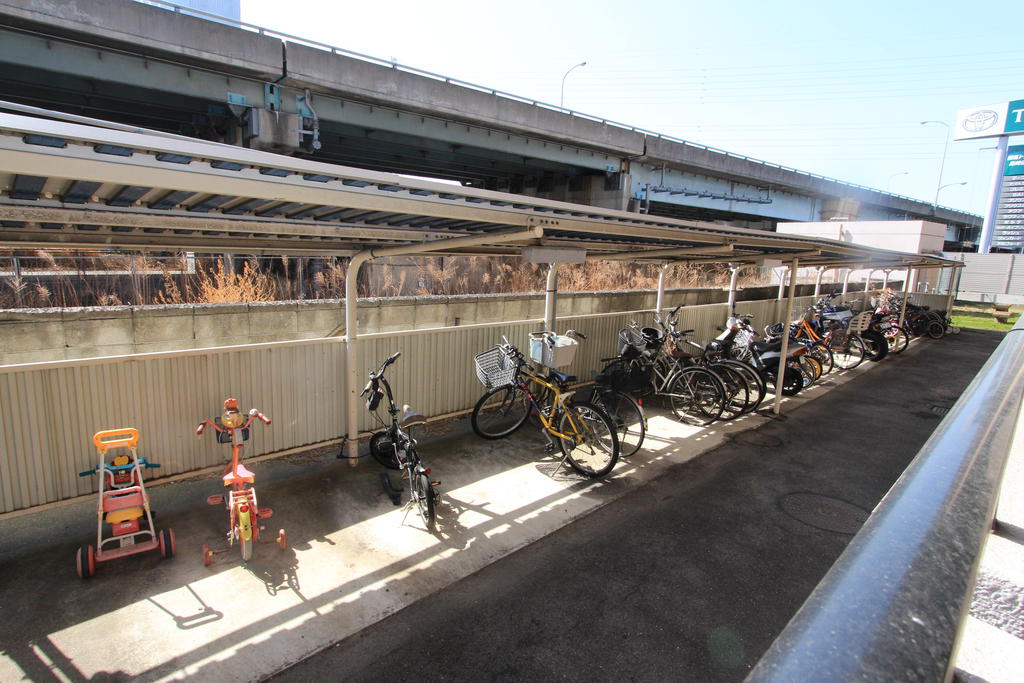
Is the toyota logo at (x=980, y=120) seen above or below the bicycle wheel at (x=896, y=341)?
above

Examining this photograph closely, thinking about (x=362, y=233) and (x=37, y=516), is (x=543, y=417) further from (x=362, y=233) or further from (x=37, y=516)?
(x=37, y=516)

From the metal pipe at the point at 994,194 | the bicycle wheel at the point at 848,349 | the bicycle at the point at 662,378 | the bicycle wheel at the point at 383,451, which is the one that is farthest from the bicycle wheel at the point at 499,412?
the metal pipe at the point at 994,194

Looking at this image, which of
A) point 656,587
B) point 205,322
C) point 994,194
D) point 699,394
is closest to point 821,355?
point 699,394

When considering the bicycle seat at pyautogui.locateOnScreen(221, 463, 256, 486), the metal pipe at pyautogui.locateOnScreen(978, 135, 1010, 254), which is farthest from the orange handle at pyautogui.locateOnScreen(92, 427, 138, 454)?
the metal pipe at pyautogui.locateOnScreen(978, 135, 1010, 254)

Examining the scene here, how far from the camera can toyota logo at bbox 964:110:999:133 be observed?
28.1 metres

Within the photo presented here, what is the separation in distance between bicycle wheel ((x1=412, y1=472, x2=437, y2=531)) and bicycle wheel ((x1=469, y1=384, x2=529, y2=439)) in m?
1.75

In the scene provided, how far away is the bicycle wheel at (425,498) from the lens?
4012mm

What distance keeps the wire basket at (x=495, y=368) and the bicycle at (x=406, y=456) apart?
124 centimetres

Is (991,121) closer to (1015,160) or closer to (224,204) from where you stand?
(1015,160)

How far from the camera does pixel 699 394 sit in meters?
6.68

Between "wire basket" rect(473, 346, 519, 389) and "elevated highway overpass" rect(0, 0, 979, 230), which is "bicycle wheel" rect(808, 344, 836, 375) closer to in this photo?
"wire basket" rect(473, 346, 519, 389)

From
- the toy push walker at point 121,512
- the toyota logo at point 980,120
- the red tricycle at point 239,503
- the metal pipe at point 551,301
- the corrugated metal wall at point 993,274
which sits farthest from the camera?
the toyota logo at point 980,120

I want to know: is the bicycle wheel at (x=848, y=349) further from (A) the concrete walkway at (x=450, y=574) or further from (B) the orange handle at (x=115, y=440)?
(B) the orange handle at (x=115, y=440)

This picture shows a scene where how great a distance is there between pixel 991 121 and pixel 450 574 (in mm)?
38305
